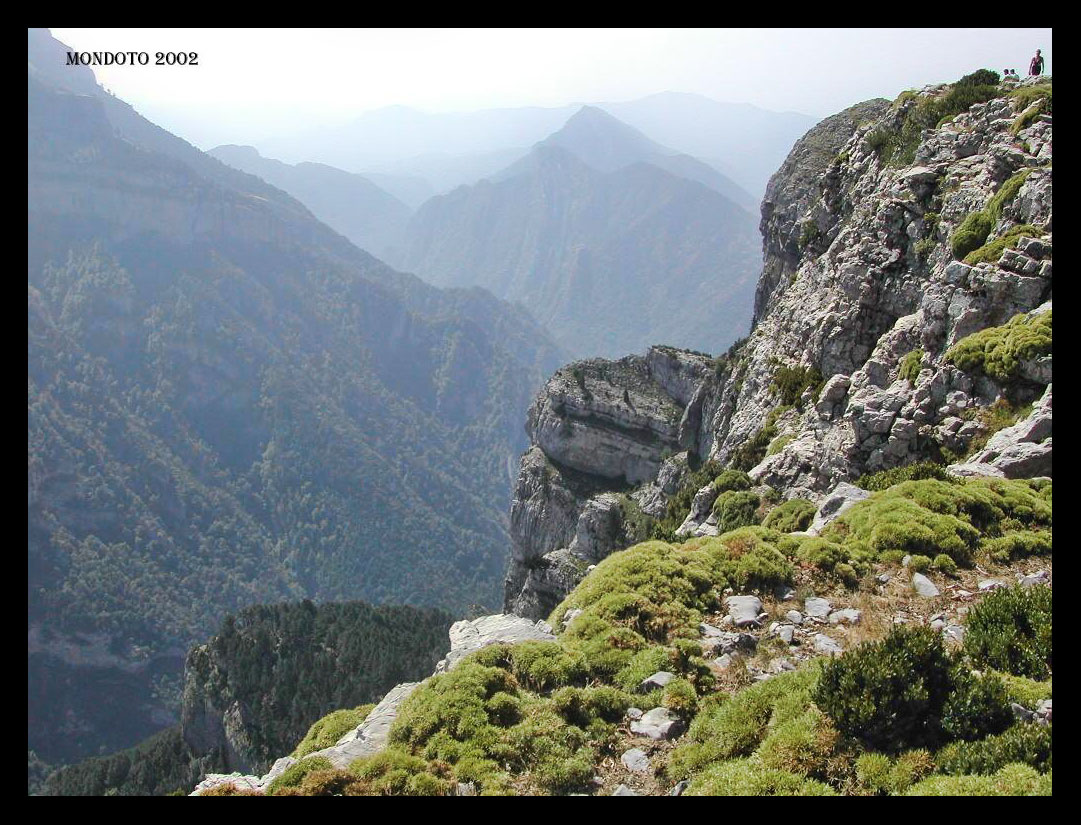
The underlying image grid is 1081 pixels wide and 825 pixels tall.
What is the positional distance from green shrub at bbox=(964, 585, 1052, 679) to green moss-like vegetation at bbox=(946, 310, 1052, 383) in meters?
15.2

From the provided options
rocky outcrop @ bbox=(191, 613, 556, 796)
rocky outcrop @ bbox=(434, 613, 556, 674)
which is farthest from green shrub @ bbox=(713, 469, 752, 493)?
Result: rocky outcrop @ bbox=(434, 613, 556, 674)

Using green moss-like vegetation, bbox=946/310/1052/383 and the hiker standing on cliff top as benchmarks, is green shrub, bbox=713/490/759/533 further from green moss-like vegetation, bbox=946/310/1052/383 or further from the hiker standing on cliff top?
the hiker standing on cliff top

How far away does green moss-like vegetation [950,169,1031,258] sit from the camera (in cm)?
3372

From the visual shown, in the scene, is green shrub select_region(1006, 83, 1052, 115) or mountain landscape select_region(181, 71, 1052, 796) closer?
mountain landscape select_region(181, 71, 1052, 796)

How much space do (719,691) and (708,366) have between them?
9770 centimetres

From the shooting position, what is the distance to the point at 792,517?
2573cm

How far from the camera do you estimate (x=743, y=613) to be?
624 inches

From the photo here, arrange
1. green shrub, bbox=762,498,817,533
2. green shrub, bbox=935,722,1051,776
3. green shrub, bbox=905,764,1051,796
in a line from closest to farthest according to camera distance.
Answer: green shrub, bbox=905,764,1051,796, green shrub, bbox=935,722,1051,776, green shrub, bbox=762,498,817,533

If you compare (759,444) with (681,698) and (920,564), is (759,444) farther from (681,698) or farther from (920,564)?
(681,698)

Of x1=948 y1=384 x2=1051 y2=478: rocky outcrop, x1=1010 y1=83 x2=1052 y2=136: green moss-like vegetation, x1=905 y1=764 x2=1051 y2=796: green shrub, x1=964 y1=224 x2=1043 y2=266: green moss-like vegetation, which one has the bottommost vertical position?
x1=905 y1=764 x2=1051 y2=796: green shrub

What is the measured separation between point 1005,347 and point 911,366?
5.79 meters
